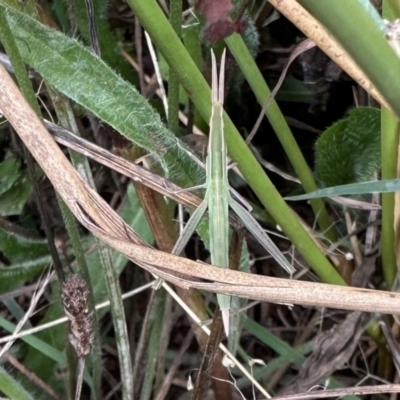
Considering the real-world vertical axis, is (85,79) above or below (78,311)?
above

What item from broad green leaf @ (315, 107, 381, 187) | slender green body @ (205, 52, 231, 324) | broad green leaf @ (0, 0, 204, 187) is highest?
broad green leaf @ (0, 0, 204, 187)

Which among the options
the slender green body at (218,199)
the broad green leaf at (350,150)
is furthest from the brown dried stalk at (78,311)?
the broad green leaf at (350,150)

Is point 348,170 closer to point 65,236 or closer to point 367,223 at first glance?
point 367,223

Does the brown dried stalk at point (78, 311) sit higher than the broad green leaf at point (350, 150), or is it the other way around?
the brown dried stalk at point (78, 311)

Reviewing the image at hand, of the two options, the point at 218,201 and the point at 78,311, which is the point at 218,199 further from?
the point at 78,311

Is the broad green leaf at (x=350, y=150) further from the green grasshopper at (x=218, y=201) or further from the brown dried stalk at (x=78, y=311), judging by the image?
the brown dried stalk at (x=78, y=311)

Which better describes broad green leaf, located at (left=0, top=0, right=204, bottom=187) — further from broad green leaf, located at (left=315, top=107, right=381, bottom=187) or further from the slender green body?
broad green leaf, located at (left=315, top=107, right=381, bottom=187)

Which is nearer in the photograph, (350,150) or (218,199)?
(218,199)

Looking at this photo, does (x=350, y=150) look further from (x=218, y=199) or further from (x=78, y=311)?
(x=78, y=311)

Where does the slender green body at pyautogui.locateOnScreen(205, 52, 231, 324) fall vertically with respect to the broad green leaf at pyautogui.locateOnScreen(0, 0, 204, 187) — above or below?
below

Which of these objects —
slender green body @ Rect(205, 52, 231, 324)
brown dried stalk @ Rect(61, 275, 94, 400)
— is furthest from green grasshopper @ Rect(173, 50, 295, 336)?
brown dried stalk @ Rect(61, 275, 94, 400)

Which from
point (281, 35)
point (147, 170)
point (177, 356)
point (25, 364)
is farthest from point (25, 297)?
point (281, 35)

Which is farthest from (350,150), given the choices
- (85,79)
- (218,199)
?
(85,79)

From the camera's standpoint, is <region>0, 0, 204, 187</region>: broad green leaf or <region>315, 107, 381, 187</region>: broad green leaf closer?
<region>0, 0, 204, 187</region>: broad green leaf
